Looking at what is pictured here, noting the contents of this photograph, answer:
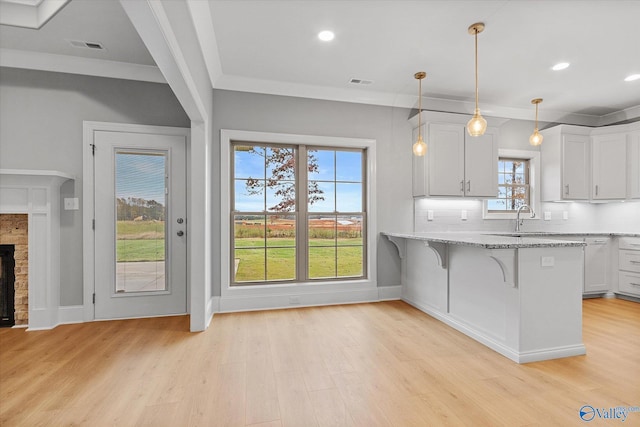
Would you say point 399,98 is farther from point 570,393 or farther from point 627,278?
point 627,278

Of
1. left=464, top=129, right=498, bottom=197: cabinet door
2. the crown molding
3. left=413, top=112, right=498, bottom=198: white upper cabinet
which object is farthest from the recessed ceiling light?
left=464, top=129, right=498, bottom=197: cabinet door

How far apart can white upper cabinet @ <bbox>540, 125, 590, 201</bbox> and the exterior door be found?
508 centimetres

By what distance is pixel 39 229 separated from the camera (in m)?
2.96

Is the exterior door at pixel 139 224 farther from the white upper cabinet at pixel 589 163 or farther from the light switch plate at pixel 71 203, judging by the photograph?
the white upper cabinet at pixel 589 163

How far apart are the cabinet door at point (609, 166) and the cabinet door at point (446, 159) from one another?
225 centimetres

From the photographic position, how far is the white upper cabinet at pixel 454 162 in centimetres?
392

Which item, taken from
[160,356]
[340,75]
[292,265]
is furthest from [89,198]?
[340,75]

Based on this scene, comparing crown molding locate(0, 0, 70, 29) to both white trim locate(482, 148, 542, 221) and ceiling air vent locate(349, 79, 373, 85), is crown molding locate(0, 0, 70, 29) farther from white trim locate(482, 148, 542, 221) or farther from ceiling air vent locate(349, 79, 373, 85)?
white trim locate(482, 148, 542, 221)

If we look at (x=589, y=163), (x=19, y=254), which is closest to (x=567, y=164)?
(x=589, y=163)

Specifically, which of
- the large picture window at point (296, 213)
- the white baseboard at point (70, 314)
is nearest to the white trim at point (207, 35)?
A: the large picture window at point (296, 213)

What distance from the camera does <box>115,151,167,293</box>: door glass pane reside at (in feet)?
10.7

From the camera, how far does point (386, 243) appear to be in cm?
404

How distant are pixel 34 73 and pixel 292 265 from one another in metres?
3.34

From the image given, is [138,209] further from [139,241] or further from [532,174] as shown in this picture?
[532,174]
